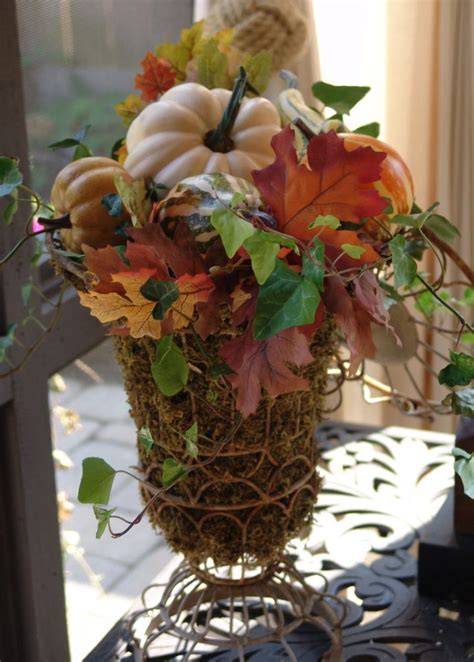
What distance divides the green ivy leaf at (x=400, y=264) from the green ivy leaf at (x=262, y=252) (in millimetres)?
79

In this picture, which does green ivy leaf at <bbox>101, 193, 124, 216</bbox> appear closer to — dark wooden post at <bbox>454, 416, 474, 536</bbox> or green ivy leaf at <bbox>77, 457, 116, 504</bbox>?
green ivy leaf at <bbox>77, 457, 116, 504</bbox>

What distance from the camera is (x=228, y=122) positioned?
64 centimetres

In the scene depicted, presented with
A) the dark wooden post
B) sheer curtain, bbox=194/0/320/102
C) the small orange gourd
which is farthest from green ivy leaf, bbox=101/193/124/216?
sheer curtain, bbox=194/0/320/102

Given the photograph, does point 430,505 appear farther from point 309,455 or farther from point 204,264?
point 204,264

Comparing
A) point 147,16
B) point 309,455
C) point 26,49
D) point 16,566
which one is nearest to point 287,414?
point 309,455

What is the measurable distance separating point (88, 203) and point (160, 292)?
0.43ft

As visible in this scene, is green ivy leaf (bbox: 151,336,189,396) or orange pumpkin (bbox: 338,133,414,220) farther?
orange pumpkin (bbox: 338,133,414,220)

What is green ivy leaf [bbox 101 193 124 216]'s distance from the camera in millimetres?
585

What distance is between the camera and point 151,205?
601 mm

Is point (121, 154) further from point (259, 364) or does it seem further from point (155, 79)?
point (259, 364)

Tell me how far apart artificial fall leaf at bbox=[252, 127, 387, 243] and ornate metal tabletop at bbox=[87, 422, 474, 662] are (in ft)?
0.90

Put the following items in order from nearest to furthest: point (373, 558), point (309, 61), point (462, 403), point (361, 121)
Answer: point (462, 403), point (373, 558), point (309, 61), point (361, 121)

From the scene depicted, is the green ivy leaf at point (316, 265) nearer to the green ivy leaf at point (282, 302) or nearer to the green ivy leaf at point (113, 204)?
the green ivy leaf at point (282, 302)

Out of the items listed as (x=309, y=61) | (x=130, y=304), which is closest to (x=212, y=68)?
(x=130, y=304)
